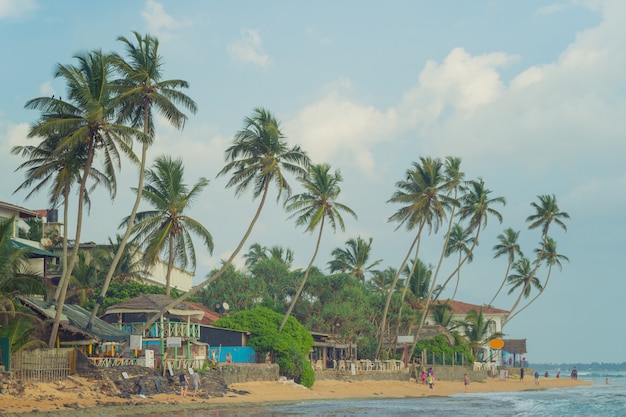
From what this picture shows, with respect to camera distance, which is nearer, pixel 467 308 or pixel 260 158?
pixel 260 158

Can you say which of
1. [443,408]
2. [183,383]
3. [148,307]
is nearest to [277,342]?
[148,307]

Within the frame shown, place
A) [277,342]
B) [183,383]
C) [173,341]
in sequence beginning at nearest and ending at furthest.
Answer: [183,383] < [173,341] < [277,342]

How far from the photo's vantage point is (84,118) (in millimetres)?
30781

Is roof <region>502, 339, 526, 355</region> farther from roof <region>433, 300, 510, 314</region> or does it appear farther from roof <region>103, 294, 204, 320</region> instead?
roof <region>103, 294, 204, 320</region>

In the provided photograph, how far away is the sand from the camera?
83.0ft

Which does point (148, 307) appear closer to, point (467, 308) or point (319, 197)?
point (319, 197)

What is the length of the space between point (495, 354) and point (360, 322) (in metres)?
32.2

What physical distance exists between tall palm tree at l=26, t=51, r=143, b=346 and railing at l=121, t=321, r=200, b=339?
583cm

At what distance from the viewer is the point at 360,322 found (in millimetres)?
55594

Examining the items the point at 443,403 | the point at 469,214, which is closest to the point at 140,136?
the point at 443,403

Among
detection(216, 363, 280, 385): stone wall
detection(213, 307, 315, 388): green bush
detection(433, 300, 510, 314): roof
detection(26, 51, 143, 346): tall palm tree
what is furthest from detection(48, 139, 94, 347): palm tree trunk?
detection(433, 300, 510, 314): roof

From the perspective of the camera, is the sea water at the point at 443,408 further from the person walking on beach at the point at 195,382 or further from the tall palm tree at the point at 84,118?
the tall palm tree at the point at 84,118

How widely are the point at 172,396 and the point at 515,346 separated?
60.5 metres

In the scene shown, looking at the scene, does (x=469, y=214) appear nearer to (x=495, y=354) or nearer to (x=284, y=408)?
(x=495, y=354)
